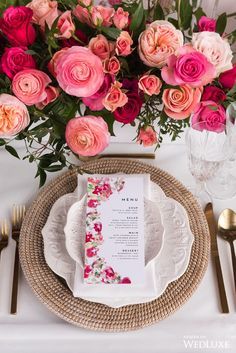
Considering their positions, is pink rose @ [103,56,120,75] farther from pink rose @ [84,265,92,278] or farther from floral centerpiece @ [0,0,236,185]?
pink rose @ [84,265,92,278]

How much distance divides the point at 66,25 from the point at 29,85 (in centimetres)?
10

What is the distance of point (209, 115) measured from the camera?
2.21 ft

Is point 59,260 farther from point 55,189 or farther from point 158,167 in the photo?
point 158,167

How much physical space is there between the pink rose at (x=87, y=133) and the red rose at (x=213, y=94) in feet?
0.62

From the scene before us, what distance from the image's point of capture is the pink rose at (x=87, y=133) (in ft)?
1.94

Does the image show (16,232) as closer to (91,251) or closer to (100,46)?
(91,251)

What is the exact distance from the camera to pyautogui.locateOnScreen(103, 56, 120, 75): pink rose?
0.59 m

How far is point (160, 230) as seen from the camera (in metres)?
0.73

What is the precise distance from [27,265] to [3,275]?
0.06m

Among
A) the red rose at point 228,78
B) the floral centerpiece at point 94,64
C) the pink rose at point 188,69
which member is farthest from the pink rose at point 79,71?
the red rose at point 228,78

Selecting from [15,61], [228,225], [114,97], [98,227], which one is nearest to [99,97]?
[114,97]

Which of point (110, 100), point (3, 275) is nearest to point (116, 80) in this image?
point (110, 100)

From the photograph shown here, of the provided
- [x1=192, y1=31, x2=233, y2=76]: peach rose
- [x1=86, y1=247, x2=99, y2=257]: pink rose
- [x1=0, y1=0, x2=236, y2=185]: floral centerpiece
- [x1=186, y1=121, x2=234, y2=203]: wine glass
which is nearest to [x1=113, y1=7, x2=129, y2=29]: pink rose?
[x1=0, y1=0, x2=236, y2=185]: floral centerpiece

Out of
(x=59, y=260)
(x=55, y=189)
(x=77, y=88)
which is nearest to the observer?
(x=77, y=88)
